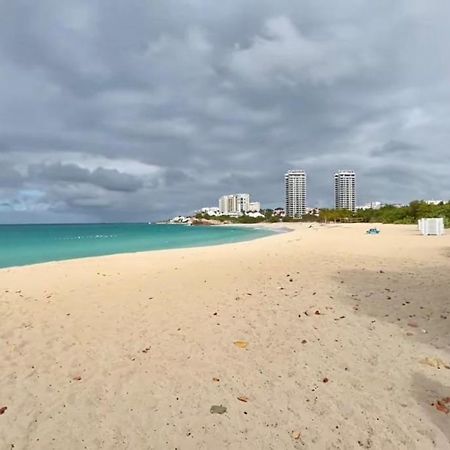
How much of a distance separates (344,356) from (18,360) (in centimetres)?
502

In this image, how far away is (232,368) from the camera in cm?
547

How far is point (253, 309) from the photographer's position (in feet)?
28.1

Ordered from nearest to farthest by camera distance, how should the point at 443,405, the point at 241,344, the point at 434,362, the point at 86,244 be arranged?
Answer: the point at 443,405
the point at 434,362
the point at 241,344
the point at 86,244

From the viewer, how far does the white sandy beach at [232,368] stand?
396 cm

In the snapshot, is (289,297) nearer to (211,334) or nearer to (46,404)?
(211,334)

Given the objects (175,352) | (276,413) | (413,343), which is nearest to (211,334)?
(175,352)

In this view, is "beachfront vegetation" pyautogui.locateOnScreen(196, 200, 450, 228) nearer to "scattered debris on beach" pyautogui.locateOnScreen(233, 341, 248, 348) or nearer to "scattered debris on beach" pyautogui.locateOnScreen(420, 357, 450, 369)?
"scattered debris on beach" pyautogui.locateOnScreen(420, 357, 450, 369)

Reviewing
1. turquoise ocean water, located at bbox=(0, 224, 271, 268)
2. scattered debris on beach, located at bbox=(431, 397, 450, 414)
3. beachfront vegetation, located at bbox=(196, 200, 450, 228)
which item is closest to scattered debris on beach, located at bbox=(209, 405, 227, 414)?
scattered debris on beach, located at bbox=(431, 397, 450, 414)

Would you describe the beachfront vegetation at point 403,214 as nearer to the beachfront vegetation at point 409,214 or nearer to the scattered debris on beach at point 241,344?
the beachfront vegetation at point 409,214

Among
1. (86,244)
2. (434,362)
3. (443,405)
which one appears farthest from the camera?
(86,244)

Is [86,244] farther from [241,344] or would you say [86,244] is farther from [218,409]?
[218,409]

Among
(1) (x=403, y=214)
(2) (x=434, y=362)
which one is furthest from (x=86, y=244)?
(1) (x=403, y=214)

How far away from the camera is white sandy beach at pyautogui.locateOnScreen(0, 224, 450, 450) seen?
3.96 meters

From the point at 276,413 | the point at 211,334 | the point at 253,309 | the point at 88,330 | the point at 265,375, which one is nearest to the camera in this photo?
the point at 276,413
